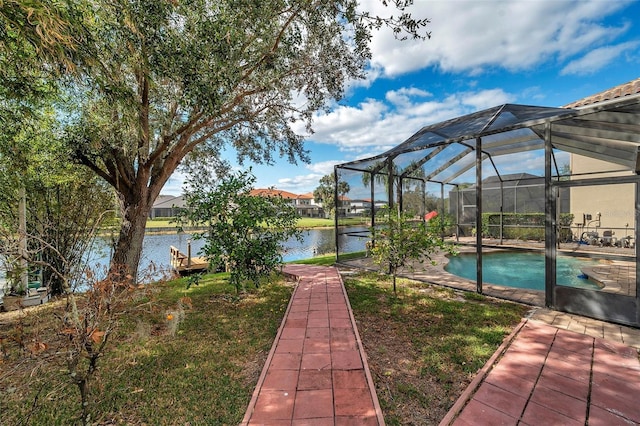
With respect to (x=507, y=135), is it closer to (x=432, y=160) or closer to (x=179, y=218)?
(x=432, y=160)

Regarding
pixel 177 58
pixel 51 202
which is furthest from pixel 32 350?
pixel 51 202

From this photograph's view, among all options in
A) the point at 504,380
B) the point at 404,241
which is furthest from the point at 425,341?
the point at 404,241

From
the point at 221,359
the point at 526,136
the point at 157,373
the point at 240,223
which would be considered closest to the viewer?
the point at 157,373

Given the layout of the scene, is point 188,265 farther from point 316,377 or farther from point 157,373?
point 316,377

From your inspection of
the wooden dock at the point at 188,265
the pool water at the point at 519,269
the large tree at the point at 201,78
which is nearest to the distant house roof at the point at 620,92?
the pool water at the point at 519,269

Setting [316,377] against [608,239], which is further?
[608,239]

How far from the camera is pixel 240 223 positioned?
4148mm

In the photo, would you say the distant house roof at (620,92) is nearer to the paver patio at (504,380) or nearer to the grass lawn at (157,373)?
the paver patio at (504,380)

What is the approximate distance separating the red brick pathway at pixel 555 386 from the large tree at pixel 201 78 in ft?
14.0

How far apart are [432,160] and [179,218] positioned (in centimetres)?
740

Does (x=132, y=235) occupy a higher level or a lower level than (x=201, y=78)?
lower

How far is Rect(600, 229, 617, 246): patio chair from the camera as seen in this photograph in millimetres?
5455

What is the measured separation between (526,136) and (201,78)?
7400 millimetres

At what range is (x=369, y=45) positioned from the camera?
17.3 feet
